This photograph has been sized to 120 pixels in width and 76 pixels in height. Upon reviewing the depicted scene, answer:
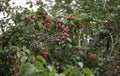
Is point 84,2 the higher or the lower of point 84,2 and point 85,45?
the higher

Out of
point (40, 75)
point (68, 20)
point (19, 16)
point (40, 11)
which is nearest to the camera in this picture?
point (40, 75)

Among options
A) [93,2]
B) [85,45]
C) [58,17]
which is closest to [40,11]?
[58,17]

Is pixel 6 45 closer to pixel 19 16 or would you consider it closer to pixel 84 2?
pixel 19 16

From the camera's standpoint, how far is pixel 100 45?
4.87 m

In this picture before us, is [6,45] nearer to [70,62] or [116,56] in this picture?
[70,62]

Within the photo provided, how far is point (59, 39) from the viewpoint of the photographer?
3.75 metres

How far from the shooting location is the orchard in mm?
3695

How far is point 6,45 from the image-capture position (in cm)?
416

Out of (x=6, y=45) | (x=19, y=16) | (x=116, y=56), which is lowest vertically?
(x=116, y=56)

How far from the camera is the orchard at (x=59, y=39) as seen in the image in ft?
12.1

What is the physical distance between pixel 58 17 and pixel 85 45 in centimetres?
88

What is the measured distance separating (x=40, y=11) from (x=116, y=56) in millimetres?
1350

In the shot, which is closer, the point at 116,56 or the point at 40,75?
the point at 40,75

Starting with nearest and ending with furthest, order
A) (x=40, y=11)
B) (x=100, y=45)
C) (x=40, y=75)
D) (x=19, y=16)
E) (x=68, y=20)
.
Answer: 1. (x=40, y=75)
2. (x=68, y=20)
3. (x=40, y=11)
4. (x=19, y=16)
5. (x=100, y=45)
